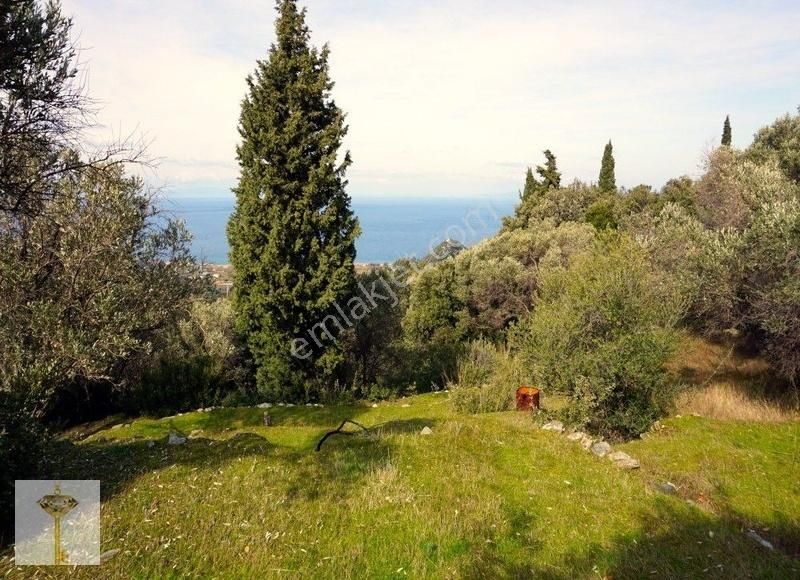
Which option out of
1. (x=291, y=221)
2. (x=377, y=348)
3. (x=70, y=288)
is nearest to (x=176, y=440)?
(x=70, y=288)

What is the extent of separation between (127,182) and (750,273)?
20.8m

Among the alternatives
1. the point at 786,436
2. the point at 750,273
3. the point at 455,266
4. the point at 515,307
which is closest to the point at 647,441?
the point at 786,436

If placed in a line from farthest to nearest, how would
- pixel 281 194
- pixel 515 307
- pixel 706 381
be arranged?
1. pixel 515 307
2. pixel 281 194
3. pixel 706 381

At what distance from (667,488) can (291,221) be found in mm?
18223

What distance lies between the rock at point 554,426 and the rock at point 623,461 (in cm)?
225

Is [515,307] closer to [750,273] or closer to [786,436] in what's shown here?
[750,273]

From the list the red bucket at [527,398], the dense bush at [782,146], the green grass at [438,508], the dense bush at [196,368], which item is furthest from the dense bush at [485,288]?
the green grass at [438,508]

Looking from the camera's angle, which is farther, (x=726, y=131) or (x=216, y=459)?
(x=726, y=131)

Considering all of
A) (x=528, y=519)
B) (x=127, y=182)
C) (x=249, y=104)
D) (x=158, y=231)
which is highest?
(x=249, y=104)

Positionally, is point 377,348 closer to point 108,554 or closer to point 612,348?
point 612,348

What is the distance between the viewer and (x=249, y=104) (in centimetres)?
2344

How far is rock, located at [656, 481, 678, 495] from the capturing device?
30.5ft

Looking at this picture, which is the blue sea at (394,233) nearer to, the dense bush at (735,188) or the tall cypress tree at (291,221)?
the tall cypress tree at (291,221)

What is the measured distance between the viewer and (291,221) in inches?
902
